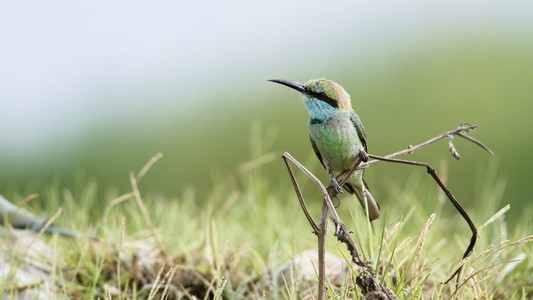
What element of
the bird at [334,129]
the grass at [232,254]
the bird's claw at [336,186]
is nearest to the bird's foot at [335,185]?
the bird's claw at [336,186]

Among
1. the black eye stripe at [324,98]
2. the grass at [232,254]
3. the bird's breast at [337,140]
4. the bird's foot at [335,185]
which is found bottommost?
the grass at [232,254]

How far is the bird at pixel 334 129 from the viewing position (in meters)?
2.14

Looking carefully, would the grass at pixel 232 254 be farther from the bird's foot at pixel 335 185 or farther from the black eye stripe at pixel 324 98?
the black eye stripe at pixel 324 98

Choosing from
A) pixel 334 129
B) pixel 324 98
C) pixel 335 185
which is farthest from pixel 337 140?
pixel 335 185

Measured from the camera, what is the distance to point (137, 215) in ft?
11.6

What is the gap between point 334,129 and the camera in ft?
7.30

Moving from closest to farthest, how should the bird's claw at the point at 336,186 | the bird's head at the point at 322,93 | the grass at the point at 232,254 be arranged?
1. the bird's claw at the point at 336,186
2. the bird's head at the point at 322,93
3. the grass at the point at 232,254

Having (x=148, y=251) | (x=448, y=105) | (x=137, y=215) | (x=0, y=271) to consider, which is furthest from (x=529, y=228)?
(x=448, y=105)

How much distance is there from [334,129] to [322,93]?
6.1 inches

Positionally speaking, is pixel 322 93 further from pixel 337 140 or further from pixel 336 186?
pixel 336 186

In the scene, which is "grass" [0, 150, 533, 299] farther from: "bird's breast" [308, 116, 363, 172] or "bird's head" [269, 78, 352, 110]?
"bird's head" [269, 78, 352, 110]

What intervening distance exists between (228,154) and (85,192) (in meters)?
4.09

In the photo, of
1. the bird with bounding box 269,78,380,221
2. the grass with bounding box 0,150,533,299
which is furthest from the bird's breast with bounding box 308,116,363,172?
the grass with bounding box 0,150,533,299

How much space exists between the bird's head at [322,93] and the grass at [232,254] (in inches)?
15.6
